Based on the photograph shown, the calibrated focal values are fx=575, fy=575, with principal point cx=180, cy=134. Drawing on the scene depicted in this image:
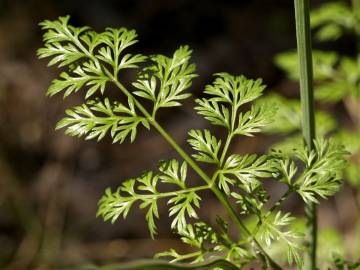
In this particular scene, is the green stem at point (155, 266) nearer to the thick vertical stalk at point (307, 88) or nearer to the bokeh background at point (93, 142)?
the thick vertical stalk at point (307, 88)

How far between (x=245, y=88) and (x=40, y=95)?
4.29 m

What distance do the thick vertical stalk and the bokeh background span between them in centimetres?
284

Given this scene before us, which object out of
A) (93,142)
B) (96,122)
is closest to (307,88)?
(96,122)

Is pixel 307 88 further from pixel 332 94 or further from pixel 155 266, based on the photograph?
pixel 332 94

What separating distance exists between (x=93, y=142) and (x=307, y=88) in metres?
3.96

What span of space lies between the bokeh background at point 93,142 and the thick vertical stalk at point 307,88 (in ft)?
9.31

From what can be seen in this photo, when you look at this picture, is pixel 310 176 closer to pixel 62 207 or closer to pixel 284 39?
pixel 62 207

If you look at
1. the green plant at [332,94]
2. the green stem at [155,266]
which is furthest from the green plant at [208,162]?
the green plant at [332,94]

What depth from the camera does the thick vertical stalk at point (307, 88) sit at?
4.15 ft

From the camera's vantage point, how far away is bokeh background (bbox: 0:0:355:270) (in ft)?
14.6

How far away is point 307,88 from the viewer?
1345 mm

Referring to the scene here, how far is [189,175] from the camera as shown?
462cm

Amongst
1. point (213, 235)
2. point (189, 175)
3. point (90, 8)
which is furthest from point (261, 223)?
point (90, 8)

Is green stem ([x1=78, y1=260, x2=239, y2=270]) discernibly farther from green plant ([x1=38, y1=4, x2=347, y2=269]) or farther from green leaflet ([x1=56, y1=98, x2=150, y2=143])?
green leaflet ([x1=56, y1=98, x2=150, y2=143])
